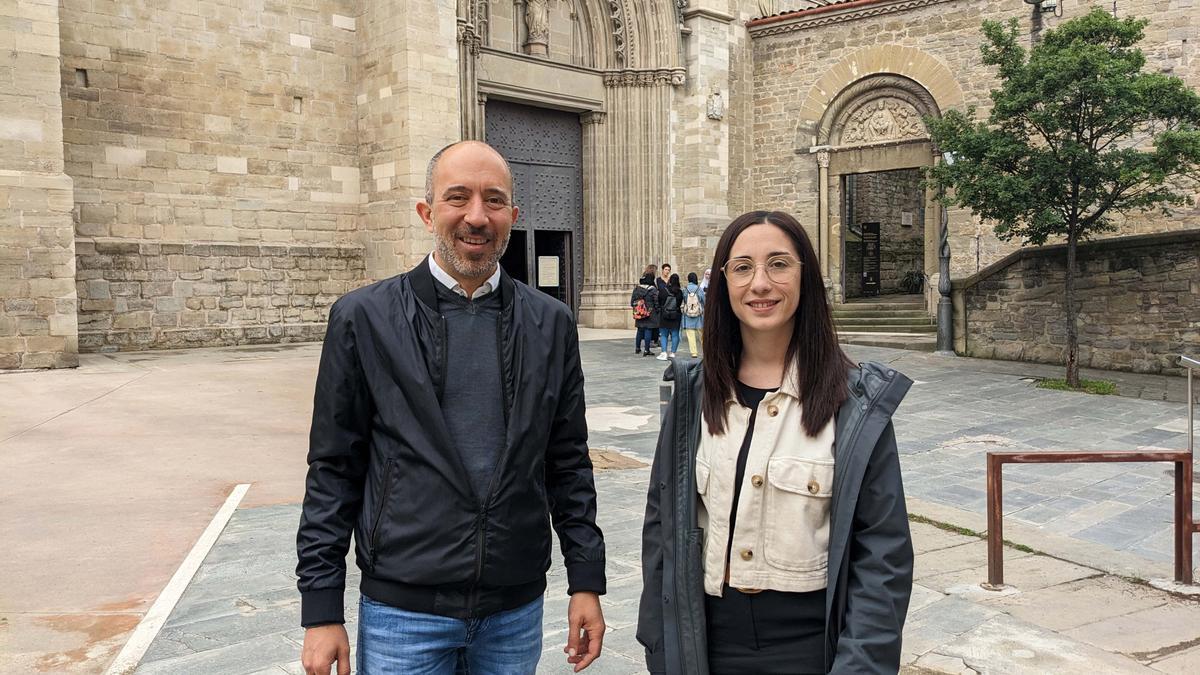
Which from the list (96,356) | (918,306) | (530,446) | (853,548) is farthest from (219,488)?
(918,306)

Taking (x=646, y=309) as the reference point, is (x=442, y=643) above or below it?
below

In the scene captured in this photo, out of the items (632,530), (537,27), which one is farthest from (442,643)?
(537,27)

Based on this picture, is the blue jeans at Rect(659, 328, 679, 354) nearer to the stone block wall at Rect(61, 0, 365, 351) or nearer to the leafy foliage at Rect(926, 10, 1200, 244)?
the leafy foliage at Rect(926, 10, 1200, 244)

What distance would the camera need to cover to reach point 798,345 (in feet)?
6.89

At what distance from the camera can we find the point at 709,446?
2.12 metres

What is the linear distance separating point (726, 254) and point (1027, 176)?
39.7 ft

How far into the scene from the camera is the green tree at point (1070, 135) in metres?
11.8

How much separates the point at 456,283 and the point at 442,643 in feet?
2.59

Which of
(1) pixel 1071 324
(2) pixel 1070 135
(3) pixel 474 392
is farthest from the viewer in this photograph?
(1) pixel 1071 324

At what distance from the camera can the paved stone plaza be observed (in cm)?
391

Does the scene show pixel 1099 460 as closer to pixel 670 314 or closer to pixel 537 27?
pixel 670 314

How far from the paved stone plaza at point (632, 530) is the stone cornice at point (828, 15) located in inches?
423

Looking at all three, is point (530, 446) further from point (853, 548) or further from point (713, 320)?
point (853, 548)

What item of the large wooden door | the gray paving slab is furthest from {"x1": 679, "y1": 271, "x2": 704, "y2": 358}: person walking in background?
the large wooden door
